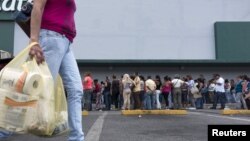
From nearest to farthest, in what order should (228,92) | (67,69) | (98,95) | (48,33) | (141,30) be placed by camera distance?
(48,33)
(67,69)
(98,95)
(228,92)
(141,30)

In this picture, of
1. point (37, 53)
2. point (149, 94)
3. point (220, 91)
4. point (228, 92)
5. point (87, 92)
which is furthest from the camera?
point (228, 92)

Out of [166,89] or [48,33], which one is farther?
[166,89]

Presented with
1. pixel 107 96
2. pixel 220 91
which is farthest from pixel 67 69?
pixel 220 91

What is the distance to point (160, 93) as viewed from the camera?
59.8 ft

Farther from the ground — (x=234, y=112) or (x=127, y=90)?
(x=127, y=90)

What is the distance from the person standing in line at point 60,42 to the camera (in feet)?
12.2

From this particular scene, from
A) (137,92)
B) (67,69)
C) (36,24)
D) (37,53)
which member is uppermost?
(36,24)

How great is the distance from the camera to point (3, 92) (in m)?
3.42

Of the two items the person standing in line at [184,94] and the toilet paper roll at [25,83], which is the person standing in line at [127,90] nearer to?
the person standing in line at [184,94]

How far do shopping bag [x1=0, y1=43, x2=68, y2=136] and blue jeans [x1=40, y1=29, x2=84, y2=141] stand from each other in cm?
29

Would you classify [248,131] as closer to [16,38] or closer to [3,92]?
[3,92]

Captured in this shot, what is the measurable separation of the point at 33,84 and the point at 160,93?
49.4 feet

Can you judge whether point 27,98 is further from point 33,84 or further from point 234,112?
point 234,112

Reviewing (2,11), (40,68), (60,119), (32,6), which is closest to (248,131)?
(60,119)
